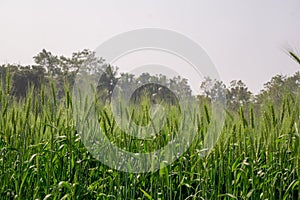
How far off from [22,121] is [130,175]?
2.47 feet

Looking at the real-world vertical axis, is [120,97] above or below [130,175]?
above

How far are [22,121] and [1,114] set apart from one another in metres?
0.13

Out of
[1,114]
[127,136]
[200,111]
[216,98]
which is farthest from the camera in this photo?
[216,98]

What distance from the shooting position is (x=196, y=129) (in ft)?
9.61

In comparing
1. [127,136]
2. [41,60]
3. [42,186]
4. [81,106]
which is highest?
[41,60]

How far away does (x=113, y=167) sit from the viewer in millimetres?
2609

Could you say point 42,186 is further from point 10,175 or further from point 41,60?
point 41,60

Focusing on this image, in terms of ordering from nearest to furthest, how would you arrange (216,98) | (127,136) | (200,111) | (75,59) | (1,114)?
(1,114) < (127,136) < (200,111) < (216,98) < (75,59)

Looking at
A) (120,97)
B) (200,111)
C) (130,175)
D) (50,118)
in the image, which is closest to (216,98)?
(200,111)

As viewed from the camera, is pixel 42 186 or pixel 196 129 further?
pixel 196 129

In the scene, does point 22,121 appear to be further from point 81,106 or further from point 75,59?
point 75,59

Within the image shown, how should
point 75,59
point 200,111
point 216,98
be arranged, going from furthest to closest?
point 75,59 → point 216,98 → point 200,111

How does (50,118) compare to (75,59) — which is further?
(75,59)

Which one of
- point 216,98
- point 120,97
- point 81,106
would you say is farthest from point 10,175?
point 216,98
